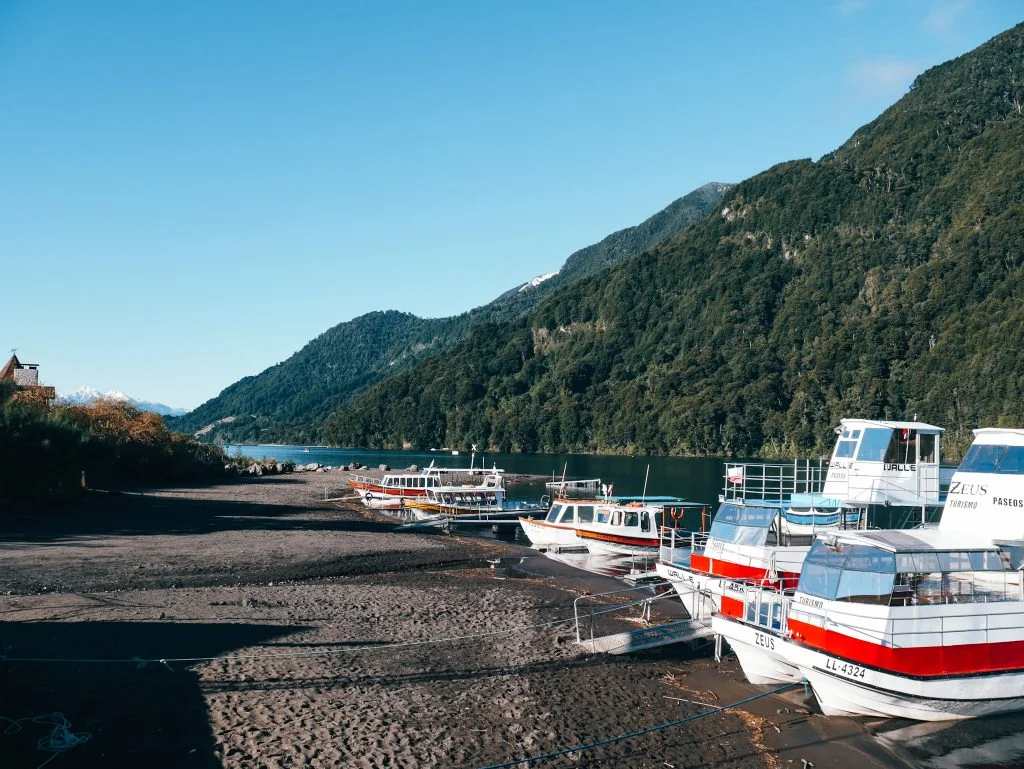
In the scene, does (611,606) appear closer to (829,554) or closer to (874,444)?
→ (874,444)

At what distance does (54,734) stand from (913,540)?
60.0 ft

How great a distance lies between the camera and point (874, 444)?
28.2 meters

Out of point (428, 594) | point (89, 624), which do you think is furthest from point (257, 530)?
point (89, 624)

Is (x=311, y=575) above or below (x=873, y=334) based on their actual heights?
below

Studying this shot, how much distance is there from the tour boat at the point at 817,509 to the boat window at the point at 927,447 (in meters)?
0.03

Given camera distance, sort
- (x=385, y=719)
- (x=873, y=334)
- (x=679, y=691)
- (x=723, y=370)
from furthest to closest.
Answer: (x=723, y=370) → (x=873, y=334) → (x=679, y=691) → (x=385, y=719)

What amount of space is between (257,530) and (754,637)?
30430 mm

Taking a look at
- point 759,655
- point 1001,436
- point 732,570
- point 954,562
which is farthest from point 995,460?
point 732,570

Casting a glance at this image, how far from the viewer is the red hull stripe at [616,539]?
4000 centimetres

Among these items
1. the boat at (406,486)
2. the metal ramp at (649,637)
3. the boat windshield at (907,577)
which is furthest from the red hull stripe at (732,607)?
the boat at (406,486)

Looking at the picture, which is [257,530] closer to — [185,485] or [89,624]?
[89,624]

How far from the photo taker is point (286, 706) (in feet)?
53.0

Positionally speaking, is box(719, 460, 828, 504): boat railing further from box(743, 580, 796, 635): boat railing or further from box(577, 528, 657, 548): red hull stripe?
box(743, 580, 796, 635): boat railing

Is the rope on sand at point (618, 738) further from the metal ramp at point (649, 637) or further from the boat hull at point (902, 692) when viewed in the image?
the metal ramp at point (649, 637)
